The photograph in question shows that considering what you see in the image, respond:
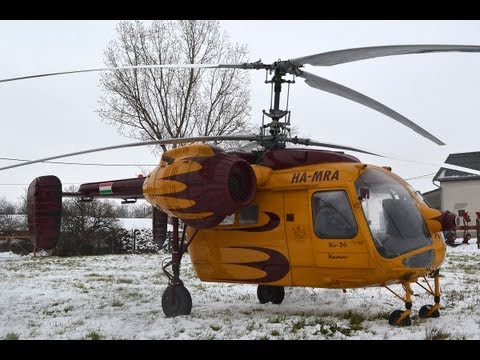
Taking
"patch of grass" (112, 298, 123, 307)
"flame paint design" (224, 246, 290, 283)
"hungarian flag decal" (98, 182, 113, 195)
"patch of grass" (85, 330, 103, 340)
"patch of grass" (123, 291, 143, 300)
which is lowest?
"patch of grass" (123, 291, 143, 300)

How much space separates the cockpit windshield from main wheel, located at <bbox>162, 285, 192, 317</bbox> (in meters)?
3.27

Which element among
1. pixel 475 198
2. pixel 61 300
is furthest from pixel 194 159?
pixel 475 198

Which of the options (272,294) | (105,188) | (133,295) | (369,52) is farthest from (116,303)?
(369,52)

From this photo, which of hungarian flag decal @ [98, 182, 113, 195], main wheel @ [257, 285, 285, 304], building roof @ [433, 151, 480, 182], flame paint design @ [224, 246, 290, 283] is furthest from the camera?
building roof @ [433, 151, 480, 182]

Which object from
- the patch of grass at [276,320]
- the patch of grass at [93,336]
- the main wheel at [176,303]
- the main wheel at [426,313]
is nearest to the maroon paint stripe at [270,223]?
the patch of grass at [276,320]

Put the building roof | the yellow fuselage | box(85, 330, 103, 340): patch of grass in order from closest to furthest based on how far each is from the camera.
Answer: box(85, 330, 103, 340): patch of grass < the yellow fuselage < the building roof

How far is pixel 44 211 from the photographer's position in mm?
9117

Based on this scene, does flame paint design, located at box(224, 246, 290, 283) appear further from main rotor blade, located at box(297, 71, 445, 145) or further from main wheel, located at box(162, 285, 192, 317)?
main rotor blade, located at box(297, 71, 445, 145)

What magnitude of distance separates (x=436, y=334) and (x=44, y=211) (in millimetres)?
6790

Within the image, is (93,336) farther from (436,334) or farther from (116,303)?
(436,334)

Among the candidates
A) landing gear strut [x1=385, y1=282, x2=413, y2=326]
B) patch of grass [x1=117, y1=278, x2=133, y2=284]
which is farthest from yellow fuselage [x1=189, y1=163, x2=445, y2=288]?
patch of grass [x1=117, y1=278, x2=133, y2=284]

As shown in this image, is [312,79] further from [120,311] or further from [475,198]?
[475,198]

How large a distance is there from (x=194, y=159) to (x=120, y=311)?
124 inches

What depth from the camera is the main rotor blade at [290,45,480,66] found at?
18.1ft
